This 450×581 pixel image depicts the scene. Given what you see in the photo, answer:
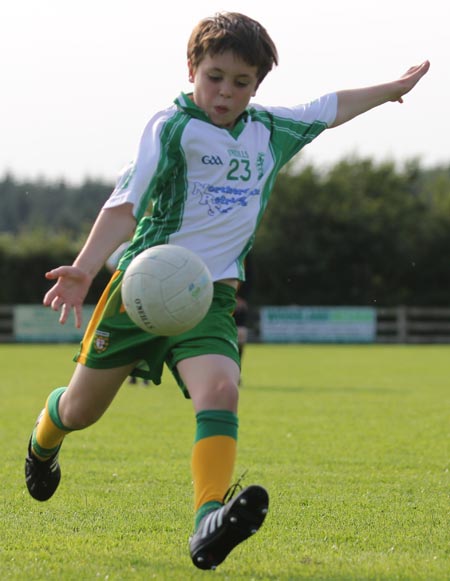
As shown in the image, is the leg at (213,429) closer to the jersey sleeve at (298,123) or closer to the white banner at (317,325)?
the jersey sleeve at (298,123)

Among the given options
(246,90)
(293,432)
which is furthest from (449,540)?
(293,432)

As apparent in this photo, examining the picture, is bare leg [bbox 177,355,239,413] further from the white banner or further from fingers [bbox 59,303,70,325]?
the white banner

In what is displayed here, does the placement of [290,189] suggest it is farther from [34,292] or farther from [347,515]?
[347,515]

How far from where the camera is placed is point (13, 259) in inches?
1769

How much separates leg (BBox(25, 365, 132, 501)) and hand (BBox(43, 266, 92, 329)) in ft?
1.93

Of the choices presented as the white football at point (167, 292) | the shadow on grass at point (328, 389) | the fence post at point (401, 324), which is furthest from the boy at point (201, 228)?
the fence post at point (401, 324)

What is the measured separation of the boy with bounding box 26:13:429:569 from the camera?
455 cm

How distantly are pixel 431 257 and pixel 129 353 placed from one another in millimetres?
44402

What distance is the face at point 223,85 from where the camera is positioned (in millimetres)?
4660

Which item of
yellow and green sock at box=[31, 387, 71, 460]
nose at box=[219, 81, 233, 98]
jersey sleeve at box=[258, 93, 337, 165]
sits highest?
nose at box=[219, 81, 233, 98]

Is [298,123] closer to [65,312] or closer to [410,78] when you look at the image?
[410,78]

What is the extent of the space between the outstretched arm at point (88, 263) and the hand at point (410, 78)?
6.32 feet

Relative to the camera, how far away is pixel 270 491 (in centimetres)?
681

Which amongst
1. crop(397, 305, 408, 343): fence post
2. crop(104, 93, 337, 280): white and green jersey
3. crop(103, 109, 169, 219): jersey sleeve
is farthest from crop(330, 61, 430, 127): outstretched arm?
crop(397, 305, 408, 343): fence post
